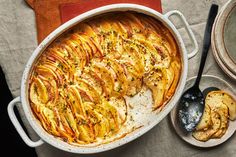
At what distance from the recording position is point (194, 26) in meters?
1.70

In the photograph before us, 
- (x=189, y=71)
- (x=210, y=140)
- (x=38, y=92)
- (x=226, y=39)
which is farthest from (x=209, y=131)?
(x=38, y=92)

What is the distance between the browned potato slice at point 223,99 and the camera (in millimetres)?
1665

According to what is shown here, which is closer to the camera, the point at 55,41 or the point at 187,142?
the point at 55,41

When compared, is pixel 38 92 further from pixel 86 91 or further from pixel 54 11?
pixel 54 11

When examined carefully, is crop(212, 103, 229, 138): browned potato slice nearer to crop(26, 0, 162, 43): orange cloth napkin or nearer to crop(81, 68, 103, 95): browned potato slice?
crop(81, 68, 103, 95): browned potato slice

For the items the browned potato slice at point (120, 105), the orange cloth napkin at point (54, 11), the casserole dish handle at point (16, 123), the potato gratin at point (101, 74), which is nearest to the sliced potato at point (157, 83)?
the potato gratin at point (101, 74)

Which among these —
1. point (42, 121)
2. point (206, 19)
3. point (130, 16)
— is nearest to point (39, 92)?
point (42, 121)

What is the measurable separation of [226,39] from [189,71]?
176 millimetres

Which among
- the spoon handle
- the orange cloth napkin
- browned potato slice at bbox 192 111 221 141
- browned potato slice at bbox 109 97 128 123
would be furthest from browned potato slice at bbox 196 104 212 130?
the orange cloth napkin

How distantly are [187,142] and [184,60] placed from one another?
0.32 meters

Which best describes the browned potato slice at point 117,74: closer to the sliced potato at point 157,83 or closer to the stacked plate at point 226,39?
the sliced potato at point 157,83

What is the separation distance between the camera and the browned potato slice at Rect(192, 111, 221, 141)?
5.41 feet

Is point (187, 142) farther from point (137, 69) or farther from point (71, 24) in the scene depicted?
point (71, 24)

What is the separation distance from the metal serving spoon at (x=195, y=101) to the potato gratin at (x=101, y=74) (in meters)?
0.12
